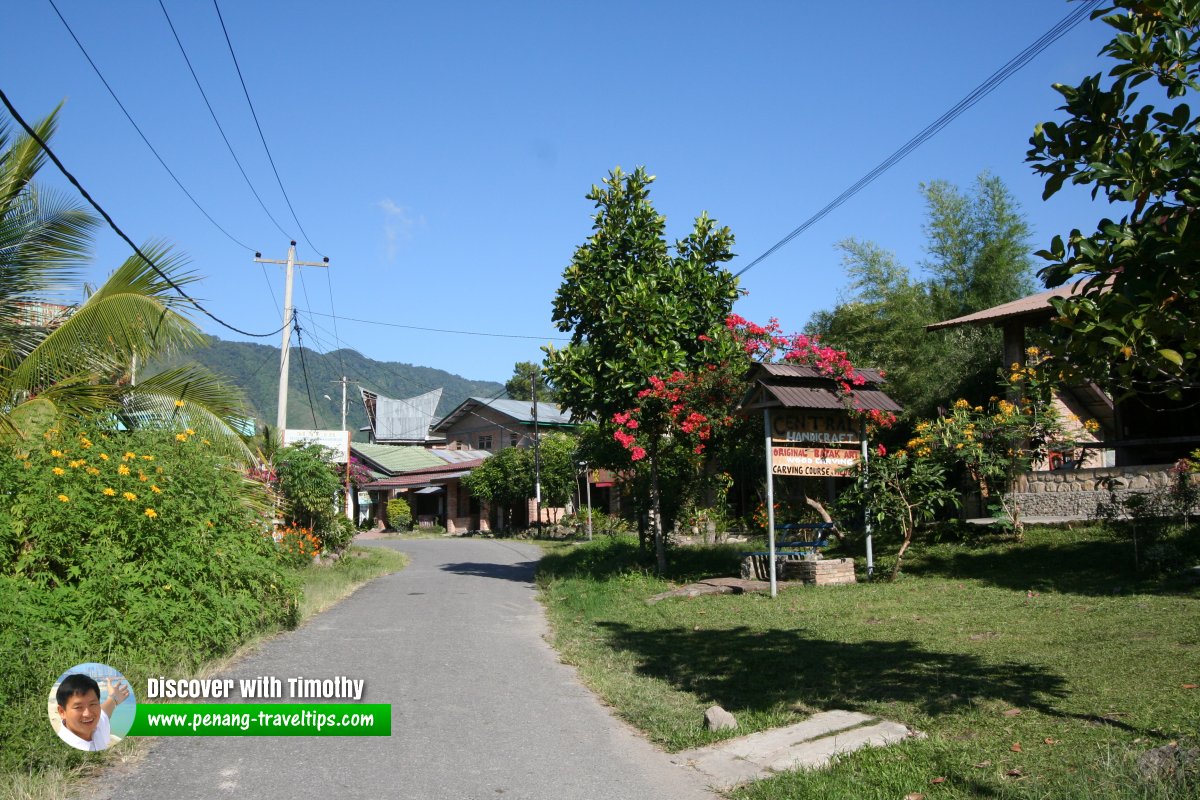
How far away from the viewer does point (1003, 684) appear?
696 cm

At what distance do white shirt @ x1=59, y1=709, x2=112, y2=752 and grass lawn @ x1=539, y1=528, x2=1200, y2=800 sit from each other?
3.84m

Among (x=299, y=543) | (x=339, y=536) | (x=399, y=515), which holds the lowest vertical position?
(x=399, y=515)

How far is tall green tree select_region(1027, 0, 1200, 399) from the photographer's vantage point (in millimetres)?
4762

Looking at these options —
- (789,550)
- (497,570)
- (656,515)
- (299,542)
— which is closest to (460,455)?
(497,570)

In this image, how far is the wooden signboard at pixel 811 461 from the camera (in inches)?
529

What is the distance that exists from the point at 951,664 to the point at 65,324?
369 inches

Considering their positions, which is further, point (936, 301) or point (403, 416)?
point (403, 416)

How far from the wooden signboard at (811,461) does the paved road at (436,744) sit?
4.68m

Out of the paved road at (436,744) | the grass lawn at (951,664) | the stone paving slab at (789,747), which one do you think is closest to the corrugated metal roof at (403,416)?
the grass lawn at (951,664)

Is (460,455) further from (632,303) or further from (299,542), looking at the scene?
(632,303)

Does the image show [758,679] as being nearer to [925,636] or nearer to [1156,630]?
[925,636]

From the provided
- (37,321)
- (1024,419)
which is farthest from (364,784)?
(1024,419)

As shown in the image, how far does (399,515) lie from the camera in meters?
49.4

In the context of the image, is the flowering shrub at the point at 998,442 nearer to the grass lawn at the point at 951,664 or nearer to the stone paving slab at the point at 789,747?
the grass lawn at the point at 951,664
